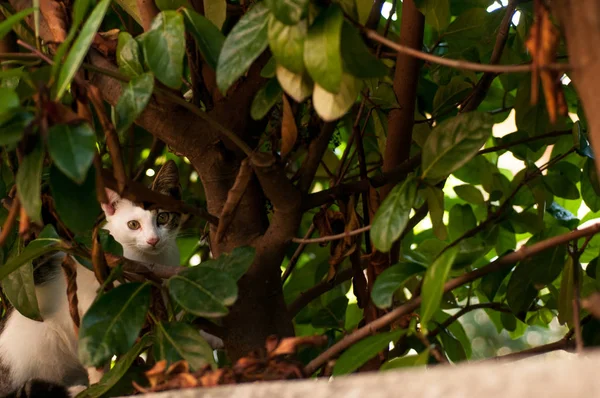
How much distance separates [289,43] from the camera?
0.69m

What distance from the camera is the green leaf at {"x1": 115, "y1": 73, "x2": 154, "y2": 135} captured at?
0.73 meters

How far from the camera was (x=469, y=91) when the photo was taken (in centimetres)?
119

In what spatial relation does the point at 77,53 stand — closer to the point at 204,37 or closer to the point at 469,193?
the point at 204,37

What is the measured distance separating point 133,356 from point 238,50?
1.22 feet

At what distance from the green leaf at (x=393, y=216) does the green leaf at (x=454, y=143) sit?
0.09ft

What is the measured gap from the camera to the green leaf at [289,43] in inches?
26.9

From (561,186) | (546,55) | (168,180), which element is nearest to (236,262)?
(546,55)

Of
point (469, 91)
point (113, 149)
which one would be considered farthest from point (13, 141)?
point (469, 91)

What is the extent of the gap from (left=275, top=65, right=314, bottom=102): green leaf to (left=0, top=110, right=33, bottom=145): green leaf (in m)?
0.23

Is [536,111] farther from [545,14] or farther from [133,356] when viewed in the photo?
[133,356]

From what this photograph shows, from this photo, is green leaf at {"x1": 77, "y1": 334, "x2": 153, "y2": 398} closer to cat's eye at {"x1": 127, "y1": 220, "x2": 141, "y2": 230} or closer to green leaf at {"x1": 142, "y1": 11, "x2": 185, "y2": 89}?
green leaf at {"x1": 142, "y1": 11, "x2": 185, "y2": 89}

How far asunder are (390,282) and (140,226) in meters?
1.08

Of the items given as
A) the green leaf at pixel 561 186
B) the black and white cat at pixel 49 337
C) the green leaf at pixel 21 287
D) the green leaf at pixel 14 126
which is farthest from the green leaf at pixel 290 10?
the black and white cat at pixel 49 337

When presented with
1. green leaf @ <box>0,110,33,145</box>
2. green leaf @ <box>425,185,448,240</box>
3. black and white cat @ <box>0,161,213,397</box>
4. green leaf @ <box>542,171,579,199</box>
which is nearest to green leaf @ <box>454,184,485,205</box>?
green leaf @ <box>542,171,579,199</box>
